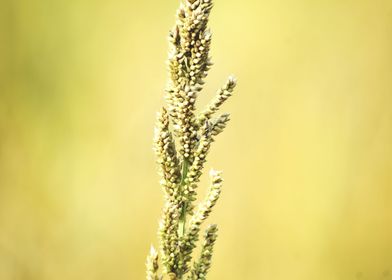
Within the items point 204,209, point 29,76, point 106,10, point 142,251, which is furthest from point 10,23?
point 204,209

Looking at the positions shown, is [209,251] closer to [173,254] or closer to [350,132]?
[173,254]

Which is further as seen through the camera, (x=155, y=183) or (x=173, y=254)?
(x=155, y=183)

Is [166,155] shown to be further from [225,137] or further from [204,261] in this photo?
[225,137]

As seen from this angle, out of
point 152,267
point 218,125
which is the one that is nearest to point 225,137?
point 218,125

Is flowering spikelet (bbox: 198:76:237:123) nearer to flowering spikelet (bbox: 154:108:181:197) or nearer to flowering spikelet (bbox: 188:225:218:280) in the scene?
flowering spikelet (bbox: 154:108:181:197)

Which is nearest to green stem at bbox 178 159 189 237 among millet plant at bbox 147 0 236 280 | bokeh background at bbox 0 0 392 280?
millet plant at bbox 147 0 236 280

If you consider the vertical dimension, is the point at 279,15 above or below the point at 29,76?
above
